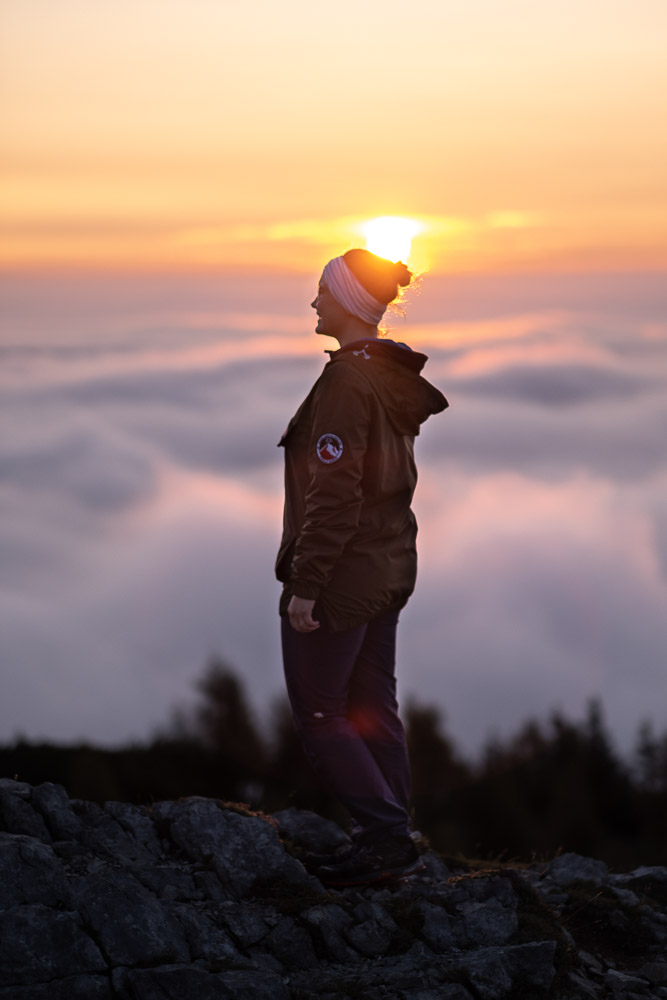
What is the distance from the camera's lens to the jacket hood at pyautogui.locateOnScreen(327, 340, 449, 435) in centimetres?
618

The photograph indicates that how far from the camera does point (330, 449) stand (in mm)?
5949

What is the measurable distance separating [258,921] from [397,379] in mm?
3123

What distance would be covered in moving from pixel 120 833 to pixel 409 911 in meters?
1.94

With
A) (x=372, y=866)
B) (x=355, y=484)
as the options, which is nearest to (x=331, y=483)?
(x=355, y=484)

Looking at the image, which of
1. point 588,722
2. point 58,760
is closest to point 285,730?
point 588,722

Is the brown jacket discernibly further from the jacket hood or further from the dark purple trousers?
the dark purple trousers

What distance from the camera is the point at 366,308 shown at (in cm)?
616

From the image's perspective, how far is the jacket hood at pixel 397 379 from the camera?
618 centimetres

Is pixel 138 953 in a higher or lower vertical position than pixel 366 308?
lower

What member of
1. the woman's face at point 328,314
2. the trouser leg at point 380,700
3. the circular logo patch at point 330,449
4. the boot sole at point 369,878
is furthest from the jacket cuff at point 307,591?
the boot sole at point 369,878

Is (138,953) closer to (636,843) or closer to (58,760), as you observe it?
(58,760)

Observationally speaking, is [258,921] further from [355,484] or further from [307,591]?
[355,484]

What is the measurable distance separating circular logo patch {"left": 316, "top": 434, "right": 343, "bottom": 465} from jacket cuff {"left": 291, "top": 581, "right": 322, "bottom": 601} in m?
0.67

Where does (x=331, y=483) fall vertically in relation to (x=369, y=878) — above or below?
above
